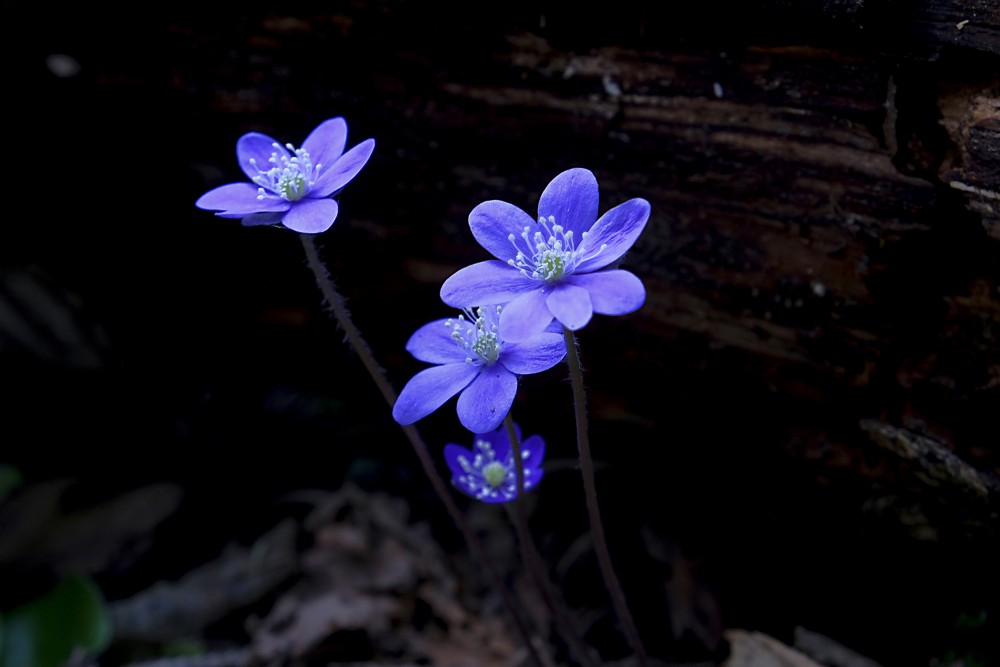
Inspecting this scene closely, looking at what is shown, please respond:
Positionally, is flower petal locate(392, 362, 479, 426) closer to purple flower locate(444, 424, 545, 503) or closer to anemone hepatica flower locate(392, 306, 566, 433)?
anemone hepatica flower locate(392, 306, 566, 433)

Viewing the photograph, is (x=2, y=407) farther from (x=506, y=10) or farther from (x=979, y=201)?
(x=979, y=201)

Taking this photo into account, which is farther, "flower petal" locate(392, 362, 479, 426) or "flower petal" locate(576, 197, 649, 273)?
"flower petal" locate(392, 362, 479, 426)

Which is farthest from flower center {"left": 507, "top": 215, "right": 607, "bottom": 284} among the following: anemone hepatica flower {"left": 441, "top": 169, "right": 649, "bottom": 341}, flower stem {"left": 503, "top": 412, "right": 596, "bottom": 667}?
flower stem {"left": 503, "top": 412, "right": 596, "bottom": 667}

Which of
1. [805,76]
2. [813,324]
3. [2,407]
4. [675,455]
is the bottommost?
[2,407]

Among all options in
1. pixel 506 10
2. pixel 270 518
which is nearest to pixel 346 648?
pixel 270 518

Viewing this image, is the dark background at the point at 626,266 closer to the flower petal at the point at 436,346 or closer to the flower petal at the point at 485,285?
the flower petal at the point at 436,346

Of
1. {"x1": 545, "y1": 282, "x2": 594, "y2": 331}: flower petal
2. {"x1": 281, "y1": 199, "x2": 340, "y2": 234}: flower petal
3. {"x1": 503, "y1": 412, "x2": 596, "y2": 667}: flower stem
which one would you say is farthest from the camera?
{"x1": 503, "y1": 412, "x2": 596, "y2": 667}: flower stem

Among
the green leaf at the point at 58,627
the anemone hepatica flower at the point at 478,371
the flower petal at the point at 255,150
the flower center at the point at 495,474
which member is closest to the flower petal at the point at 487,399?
the anemone hepatica flower at the point at 478,371
